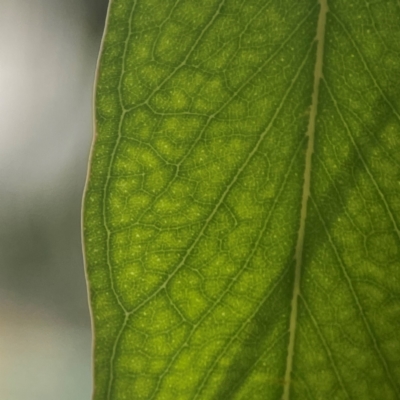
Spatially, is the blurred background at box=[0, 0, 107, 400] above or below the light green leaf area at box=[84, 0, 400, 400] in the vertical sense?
below

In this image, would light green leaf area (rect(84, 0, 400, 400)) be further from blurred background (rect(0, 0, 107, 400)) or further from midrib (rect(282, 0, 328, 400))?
blurred background (rect(0, 0, 107, 400))

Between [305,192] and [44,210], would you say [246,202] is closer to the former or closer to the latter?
[305,192]

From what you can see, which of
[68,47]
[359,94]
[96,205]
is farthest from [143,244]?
[68,47]

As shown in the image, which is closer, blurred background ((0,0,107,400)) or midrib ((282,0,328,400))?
midrib ((282,0,328,400))

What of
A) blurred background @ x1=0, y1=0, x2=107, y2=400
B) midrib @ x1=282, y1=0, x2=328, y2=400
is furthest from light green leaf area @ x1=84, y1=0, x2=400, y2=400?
blurred background @ x1=0, y1=0, x2=107, y2=400

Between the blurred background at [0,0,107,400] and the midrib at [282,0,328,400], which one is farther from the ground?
the midrib at [282,0,328,400]

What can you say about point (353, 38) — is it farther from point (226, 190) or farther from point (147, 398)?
point (147, 398)
